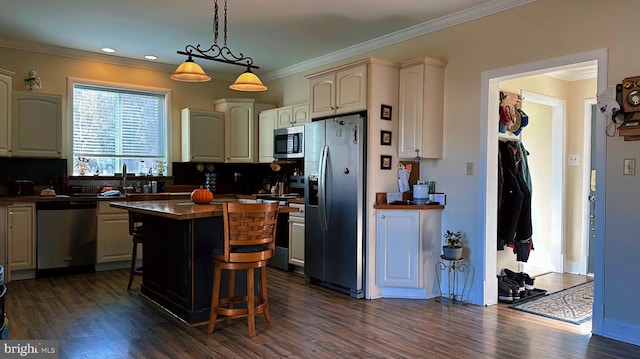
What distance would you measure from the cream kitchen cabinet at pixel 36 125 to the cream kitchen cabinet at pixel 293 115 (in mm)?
2675

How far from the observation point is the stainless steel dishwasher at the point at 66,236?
5027mm

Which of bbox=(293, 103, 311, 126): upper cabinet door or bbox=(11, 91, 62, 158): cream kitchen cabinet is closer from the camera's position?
bbox=(11, 91, 62, 158): cream kitchen cabinet

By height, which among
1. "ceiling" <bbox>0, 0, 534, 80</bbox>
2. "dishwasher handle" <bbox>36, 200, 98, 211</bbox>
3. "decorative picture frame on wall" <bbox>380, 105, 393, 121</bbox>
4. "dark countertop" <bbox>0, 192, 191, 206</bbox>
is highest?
"ceiling" <bbox>0, 0, 534, 80</bbox>

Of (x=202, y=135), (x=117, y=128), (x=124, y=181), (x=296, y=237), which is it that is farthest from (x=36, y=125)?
(x=296, y=237)

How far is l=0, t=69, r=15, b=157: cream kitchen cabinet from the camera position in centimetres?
491

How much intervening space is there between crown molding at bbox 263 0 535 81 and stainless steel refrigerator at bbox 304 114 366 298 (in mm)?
1153

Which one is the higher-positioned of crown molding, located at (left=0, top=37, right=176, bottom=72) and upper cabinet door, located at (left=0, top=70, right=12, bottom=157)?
crown molding, located at (left=0, top=37, right=176, bottom=72)

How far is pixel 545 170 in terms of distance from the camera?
5699 mm

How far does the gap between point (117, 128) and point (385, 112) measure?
3759 millimetres

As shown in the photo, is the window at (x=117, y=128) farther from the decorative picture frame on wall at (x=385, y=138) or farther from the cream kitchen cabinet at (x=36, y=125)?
the decorative picture frame on wall at (x=385, y=138)

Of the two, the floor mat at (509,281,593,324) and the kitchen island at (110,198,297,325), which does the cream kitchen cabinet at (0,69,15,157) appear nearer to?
the kitchen island at (110,198,297,325)

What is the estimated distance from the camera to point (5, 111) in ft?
16.3

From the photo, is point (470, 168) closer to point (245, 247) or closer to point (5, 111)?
point (245, 247)
